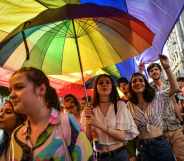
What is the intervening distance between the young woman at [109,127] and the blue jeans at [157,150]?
1.18 feet

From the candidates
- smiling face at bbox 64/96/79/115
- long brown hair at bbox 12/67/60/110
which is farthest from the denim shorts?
long brown hair at bbox 12/67/60/110

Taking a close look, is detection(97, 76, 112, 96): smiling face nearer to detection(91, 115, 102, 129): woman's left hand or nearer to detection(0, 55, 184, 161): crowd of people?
detection(0, 55, 184, 161): crowd of people

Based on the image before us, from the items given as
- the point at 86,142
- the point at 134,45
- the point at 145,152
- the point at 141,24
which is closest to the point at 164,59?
the point at 134,45

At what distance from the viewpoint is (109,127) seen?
183 inches

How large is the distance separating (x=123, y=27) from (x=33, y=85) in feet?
9.51

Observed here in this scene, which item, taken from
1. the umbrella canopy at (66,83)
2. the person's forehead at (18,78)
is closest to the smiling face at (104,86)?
the person's forehead at (18,78)

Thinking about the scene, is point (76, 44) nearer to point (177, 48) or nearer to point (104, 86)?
point (104, 86)

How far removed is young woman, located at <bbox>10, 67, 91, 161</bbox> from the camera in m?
2.35

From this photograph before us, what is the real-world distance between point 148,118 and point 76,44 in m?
1.35

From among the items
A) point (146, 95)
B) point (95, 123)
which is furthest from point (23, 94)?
point (146, 95)

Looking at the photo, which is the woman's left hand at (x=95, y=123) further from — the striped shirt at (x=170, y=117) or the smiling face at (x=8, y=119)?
the smiling face at (x=8, y=119)

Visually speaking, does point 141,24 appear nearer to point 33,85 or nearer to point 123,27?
point 123,27

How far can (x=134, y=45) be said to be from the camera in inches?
212

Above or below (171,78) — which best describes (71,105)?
below
